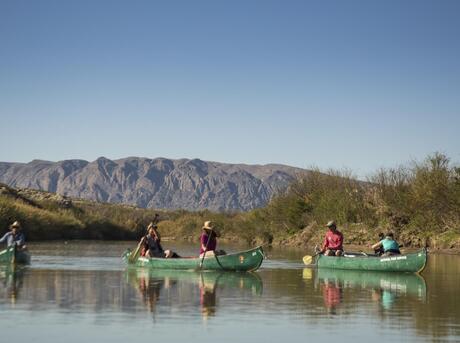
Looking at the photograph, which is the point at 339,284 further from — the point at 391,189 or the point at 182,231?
the point at 182,231

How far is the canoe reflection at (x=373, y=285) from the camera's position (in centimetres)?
1864

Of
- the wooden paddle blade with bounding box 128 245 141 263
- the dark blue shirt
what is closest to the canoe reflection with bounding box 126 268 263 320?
the wooden paddle blade with bounding box 128 245 141 263

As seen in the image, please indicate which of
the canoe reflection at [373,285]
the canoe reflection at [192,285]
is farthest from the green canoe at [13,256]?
the canoe reflection at [373,285]

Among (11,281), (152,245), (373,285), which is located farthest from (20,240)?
(373,285)

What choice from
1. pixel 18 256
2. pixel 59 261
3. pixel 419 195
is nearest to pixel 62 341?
pixel 18 256

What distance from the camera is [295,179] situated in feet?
207

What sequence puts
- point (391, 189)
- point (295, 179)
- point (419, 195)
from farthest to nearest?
point (295, 179) < point (391, 189) < point (419, 195)

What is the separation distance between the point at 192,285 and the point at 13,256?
9678 millimetres

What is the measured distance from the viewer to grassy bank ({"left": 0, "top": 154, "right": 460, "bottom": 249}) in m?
45.0

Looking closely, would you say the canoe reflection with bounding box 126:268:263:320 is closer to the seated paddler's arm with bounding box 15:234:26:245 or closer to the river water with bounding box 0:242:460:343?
the river water with bounding box 0:242:460:343

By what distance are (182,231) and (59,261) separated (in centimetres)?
4039

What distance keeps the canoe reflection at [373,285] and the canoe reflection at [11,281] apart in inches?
263

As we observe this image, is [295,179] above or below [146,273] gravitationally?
above

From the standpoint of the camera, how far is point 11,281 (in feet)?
73.5
